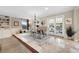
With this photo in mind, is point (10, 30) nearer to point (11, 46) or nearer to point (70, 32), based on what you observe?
point (11, 46)

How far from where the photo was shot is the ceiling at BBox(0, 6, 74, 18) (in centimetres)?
211

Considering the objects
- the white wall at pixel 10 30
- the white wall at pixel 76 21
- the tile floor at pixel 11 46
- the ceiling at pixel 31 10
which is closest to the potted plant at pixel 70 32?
the white wall at pixel 76 21

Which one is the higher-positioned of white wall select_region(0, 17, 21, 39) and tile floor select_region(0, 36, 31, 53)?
white wall select_region(0, 17, 21, 39)

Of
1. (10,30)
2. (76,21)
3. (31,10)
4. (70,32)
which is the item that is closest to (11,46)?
(10,30)

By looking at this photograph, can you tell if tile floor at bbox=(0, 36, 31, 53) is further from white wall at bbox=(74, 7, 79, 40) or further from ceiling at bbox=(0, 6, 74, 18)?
white wall at bbox=(74, 7, 79, 40)

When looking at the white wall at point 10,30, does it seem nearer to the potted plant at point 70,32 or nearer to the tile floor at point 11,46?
the tile floor at point 11,46

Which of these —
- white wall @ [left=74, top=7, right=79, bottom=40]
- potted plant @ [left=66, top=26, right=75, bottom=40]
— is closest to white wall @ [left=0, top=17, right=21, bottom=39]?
potted plant @ [left=66, top=26, right=75, bottom=40]

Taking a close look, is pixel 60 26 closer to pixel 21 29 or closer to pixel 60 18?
pixel 60 18

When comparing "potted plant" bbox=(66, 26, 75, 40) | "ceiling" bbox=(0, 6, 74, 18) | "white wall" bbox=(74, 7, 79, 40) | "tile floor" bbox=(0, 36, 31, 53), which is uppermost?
"ceiling" bbox=(0, 6, 74, 18)

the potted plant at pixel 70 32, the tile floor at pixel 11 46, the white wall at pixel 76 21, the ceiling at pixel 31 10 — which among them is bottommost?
the tile floor at pixel 11 46

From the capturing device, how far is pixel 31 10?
216 centimetres

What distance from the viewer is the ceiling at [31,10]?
211 centimetres

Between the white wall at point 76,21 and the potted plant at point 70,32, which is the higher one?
the white wall at point 76,21
